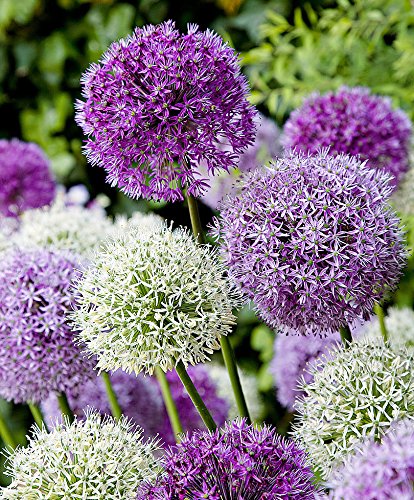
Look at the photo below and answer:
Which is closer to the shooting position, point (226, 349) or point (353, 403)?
point (353, 403)

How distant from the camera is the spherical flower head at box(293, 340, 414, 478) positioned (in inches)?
28.9

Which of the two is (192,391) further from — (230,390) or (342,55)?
(342,55)

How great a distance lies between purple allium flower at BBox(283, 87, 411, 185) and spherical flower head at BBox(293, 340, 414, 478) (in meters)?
0.42

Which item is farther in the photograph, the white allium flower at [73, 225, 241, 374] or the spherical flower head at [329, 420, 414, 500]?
the white allium flower at [73, 225, 241, 374]

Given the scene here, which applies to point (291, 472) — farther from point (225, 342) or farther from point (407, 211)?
point (407, 211)

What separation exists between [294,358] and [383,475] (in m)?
0.65

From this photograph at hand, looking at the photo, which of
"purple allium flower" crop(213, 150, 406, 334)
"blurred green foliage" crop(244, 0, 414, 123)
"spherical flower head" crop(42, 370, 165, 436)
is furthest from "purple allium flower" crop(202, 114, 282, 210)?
"purple allium flower" crop(213, 150, 406, 334)

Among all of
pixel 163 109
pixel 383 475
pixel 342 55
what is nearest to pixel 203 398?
pixel 163 109

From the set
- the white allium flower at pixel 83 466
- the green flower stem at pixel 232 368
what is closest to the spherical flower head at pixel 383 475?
the white allium flower at pixel 83 466

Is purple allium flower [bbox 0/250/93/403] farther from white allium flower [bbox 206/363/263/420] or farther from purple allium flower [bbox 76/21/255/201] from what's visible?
white allium flower [bbox 206/363/263/420]

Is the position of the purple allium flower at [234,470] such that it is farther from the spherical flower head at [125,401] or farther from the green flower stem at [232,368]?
the spherical flower head at [125,401]

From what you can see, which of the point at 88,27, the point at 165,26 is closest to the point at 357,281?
the point at 165,26

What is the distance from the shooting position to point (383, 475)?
529 millimetres

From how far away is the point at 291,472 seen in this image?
66cm
